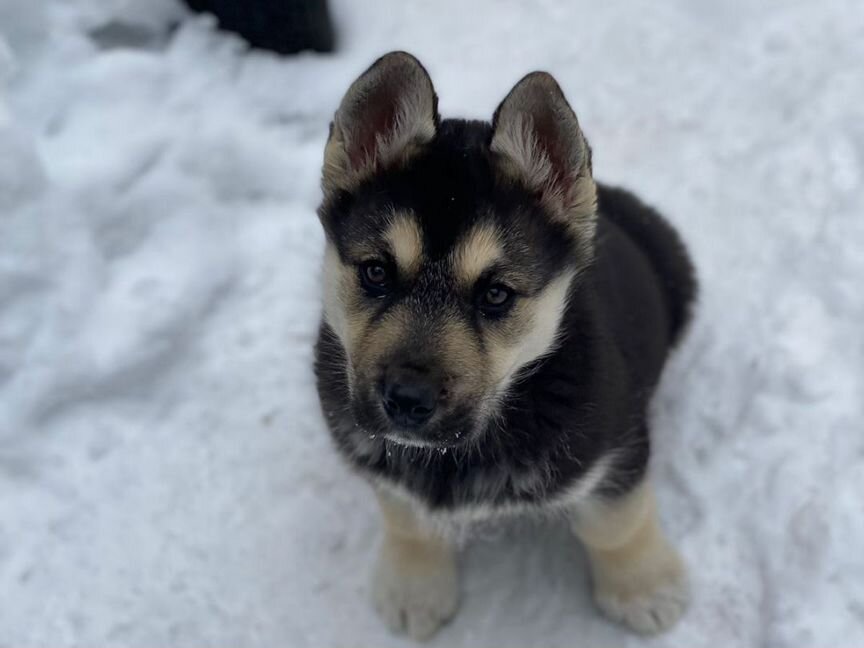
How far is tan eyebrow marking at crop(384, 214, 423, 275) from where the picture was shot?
2.72m

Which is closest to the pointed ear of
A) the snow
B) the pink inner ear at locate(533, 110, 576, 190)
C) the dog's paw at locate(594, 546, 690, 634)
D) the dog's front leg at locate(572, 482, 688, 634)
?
the pink inner ear at locate(533, 110, 576, 190)

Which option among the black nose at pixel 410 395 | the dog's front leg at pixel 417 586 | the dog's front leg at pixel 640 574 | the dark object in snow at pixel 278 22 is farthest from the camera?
the dark object in snow at pixel 278 22

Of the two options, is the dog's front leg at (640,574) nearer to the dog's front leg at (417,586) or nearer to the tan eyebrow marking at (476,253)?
the dog's front leg at (417,586)

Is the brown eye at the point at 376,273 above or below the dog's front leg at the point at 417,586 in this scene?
above

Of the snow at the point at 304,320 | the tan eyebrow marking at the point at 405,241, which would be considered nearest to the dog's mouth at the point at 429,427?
the tan eyebrow marking at the point at 405,241

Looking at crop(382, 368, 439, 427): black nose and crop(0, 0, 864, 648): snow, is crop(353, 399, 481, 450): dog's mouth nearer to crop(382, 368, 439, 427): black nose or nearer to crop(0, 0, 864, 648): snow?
crop(382, 368, 439, 427): black nose

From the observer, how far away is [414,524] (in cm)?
346

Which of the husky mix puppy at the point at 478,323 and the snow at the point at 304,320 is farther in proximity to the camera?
the snow at the point at 304,320

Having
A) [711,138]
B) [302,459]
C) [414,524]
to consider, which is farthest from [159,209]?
[711,138]

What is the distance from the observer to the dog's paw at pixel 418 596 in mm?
3666

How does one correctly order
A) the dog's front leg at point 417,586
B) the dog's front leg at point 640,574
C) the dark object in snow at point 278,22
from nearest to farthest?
the dog's front leg at point 640,574, the dog's front leg at point 417,586, the dark object in snow at point 278,22

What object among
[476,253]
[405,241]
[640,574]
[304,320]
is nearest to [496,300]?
[476,253]

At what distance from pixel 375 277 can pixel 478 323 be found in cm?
34

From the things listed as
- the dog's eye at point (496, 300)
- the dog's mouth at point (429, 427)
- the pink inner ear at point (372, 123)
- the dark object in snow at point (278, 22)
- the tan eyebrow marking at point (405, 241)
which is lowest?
the dark object in snow at point (278, 22)
